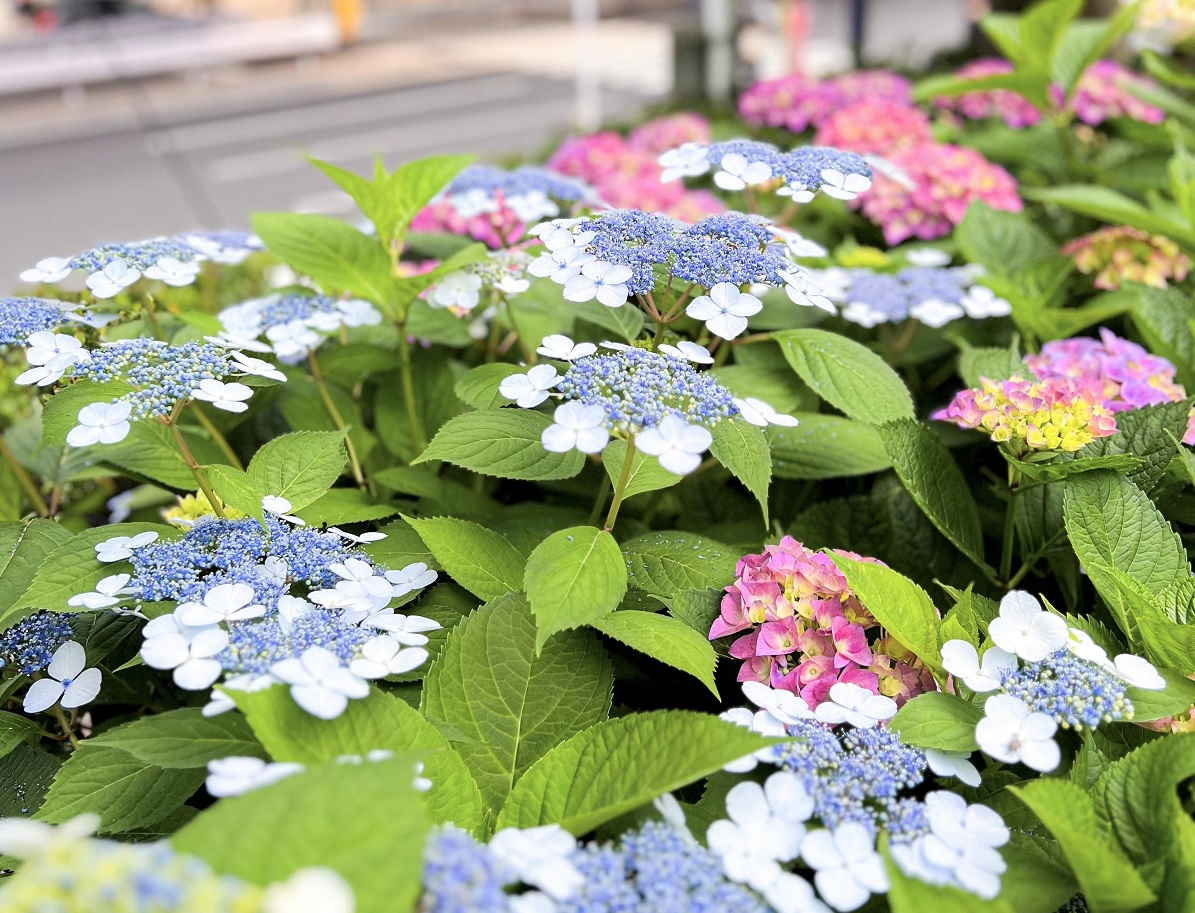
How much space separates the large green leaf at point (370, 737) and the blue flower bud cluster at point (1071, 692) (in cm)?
40

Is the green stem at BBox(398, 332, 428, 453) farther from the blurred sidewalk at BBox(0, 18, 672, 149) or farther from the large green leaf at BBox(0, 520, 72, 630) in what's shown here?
the blurred sidewalk at BBox(0, 18, 672, 149)

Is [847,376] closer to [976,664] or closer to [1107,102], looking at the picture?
[976,664]

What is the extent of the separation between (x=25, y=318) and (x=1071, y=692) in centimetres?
92

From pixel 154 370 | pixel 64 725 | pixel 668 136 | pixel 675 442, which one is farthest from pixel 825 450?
pixel 668 136

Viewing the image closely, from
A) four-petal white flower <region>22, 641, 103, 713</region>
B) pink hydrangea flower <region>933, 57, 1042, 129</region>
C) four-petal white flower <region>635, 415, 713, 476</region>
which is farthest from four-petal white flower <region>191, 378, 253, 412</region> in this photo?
pink hydrangea flower <region>933, 57, 1042, 129</region>

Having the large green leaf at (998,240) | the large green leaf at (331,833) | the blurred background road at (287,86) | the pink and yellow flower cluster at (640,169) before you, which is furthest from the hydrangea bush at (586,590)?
the blurred background road at (287,86)

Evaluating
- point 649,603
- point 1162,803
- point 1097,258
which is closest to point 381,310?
point 649,603

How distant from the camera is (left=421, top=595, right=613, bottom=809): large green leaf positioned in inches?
31.1

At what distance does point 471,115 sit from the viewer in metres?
8.77

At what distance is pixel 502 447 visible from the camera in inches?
33.9

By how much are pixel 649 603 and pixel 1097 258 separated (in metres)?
1.05

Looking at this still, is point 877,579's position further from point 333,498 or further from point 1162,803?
point 333,498

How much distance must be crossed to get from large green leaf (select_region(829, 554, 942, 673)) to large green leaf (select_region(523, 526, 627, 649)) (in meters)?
0.18

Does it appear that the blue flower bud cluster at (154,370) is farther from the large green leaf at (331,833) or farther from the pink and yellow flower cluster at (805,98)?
the pink and yellow flower cluster at (805,98)
